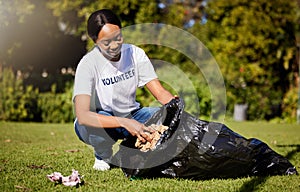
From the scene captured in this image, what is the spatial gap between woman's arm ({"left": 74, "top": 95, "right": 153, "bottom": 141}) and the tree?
315 inches

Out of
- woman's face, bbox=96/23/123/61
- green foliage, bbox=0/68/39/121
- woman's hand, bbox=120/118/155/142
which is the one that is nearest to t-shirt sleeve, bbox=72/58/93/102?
woman's face, bbox=96/23/123/61

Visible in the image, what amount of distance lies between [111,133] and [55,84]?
670 centimetres

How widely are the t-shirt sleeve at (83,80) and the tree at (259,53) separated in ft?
25.9

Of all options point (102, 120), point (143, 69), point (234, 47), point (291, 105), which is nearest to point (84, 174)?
point (102, 120)

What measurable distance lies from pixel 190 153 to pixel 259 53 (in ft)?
26.8

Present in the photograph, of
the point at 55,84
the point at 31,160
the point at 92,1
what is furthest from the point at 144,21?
the point at 31,160

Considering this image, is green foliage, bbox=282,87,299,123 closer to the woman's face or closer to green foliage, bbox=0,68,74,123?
green foliage, bbox=0,68,74,123

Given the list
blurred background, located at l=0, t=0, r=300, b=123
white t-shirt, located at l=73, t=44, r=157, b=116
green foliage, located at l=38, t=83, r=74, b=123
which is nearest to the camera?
white t-shirt, located at l=73, t=44, r=157, b=116

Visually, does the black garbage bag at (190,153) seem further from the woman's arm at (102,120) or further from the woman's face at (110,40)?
the woman's face at (110,40)

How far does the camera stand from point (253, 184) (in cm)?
348

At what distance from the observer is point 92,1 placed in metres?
11.9

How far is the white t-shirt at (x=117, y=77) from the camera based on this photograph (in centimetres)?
375

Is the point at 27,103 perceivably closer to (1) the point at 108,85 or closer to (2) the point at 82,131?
A: (2) the point at 82,131

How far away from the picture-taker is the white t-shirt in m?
3.75
